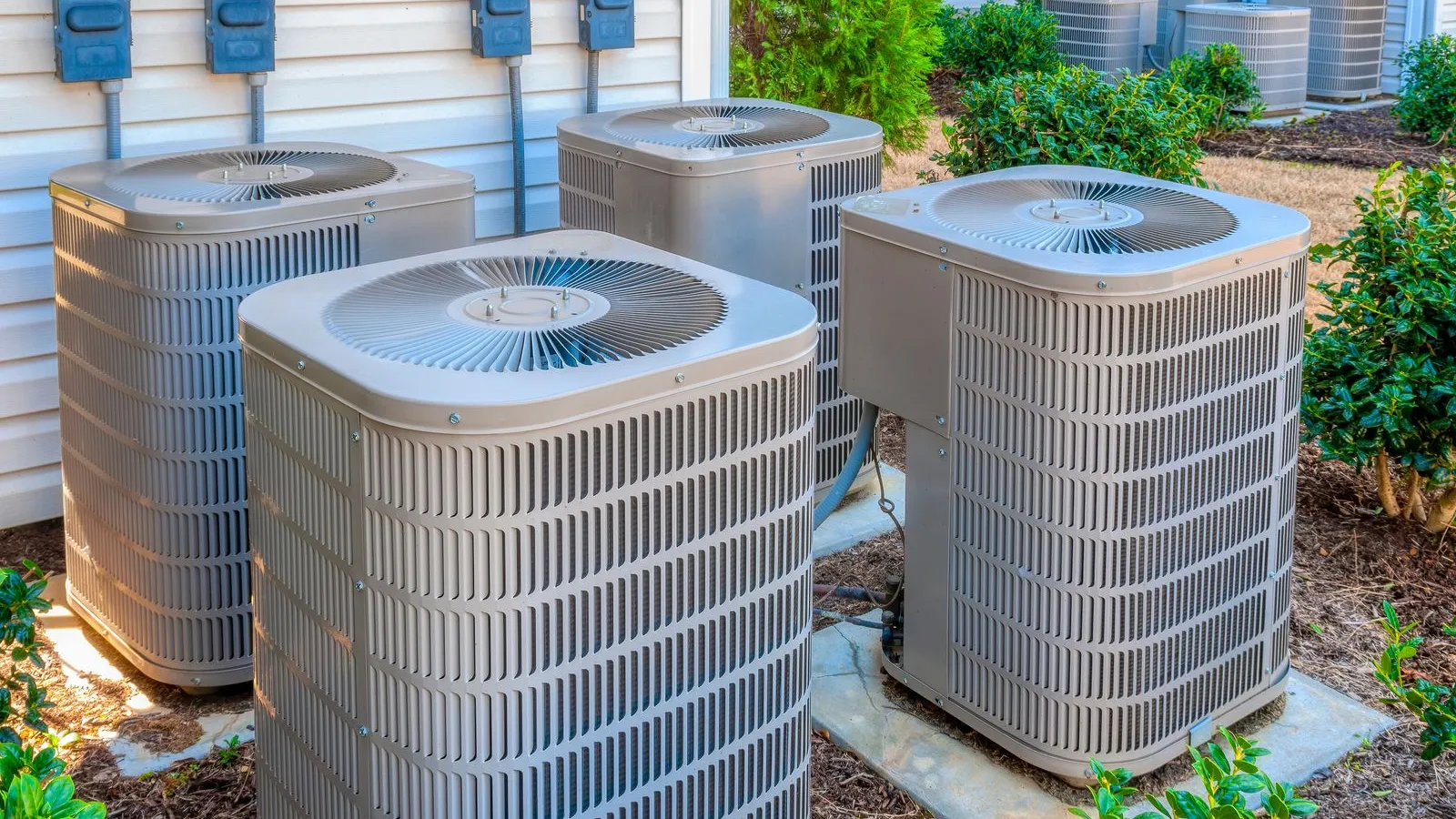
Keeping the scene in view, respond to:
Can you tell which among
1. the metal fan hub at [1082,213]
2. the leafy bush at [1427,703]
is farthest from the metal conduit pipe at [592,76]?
the leafy bush at [1427,703]

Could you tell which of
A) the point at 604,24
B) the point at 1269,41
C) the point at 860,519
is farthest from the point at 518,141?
the point at 1269,41

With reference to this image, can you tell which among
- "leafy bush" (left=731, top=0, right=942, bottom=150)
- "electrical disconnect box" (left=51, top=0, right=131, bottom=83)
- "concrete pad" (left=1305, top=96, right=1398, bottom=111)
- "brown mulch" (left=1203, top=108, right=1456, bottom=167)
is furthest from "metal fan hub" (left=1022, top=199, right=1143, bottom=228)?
"concrete pad" (left=1305, top=96, right=1398, bottom=111)

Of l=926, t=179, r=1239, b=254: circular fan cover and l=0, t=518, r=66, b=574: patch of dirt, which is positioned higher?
l=926, t=179, r=1239, b=254: circular fan cover

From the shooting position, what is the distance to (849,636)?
4012 mm

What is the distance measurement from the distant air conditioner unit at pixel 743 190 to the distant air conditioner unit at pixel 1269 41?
976 cm

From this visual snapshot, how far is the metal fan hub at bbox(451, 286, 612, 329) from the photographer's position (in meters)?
2.53

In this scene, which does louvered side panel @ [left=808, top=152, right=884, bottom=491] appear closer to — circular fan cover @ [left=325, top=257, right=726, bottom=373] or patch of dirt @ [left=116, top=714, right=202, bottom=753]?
circular fan cover @ [left=325, top=257, right=726, bottom=373]

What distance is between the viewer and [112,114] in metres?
4.33

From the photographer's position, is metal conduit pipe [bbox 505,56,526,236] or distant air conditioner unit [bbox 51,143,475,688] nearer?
distant air conditioner unit [bbox 51,143,475,688]

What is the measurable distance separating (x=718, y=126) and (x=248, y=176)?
1498 millimetres

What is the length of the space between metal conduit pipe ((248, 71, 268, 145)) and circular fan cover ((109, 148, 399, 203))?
572 millimetres

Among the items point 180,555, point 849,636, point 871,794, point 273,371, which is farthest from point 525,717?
point 849,636

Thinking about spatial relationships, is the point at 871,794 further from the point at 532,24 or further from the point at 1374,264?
the point at 532,24

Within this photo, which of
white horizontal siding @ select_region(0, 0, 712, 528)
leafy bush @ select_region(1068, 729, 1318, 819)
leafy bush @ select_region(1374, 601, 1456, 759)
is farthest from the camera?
white horizontal siding @ select_region(0, 0, 712, 528)
